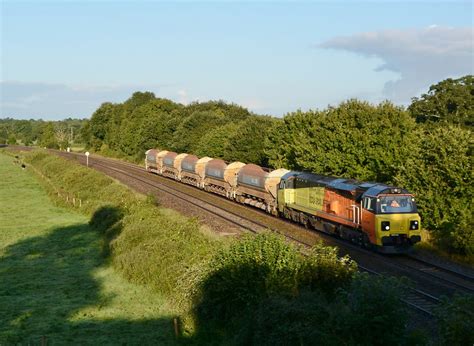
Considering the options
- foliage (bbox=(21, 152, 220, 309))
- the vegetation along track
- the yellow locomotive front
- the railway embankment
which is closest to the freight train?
the yellow locomotive front

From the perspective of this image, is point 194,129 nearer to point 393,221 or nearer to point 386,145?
point 386,145

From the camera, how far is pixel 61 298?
26594 millimetres

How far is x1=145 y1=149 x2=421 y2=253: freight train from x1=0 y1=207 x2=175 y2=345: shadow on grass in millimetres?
12431

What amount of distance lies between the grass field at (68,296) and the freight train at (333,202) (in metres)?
12.1

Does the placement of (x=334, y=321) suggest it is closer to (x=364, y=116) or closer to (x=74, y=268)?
(x=74, y=268)

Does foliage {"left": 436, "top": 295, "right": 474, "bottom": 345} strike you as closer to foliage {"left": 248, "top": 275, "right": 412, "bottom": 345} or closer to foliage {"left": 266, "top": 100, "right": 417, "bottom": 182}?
foliage {"left": 248, "top": 275, "right": 412, "bottom": 345}

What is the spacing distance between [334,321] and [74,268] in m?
21.9

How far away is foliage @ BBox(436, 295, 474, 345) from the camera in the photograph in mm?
12211

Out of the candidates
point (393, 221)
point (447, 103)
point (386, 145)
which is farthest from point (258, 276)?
point (447, 103)

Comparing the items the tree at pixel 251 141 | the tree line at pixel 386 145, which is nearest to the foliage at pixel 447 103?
the tree line at pixel 386 145

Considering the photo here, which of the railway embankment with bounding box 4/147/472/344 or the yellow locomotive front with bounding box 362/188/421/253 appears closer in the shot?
the railway embankment with bounding box 4/147/472/344

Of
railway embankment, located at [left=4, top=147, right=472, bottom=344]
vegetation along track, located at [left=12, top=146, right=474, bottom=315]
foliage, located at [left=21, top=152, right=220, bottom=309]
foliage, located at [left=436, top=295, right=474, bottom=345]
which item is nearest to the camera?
foliage, located at [left=436, top=295, right=474, bottom=345]

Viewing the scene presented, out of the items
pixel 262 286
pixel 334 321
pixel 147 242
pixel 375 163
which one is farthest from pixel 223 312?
pixel 375 163

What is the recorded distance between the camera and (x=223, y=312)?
65.1ft
